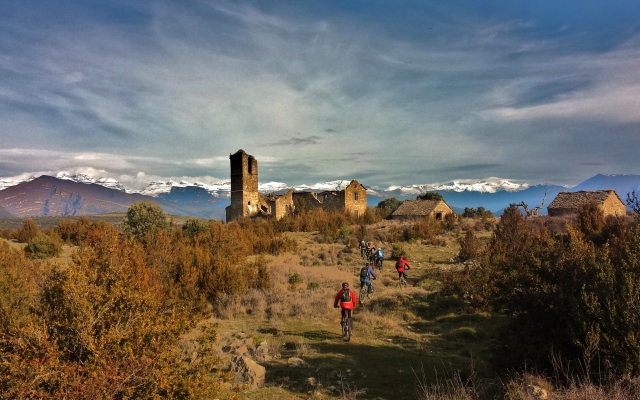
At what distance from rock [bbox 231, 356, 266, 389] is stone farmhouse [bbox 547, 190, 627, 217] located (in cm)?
3682

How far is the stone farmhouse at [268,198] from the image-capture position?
3791 cm

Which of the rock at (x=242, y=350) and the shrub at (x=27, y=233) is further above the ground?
the shrub at (x=27, y=233)

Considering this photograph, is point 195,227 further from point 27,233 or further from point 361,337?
point 361,337

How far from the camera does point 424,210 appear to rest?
42.0m

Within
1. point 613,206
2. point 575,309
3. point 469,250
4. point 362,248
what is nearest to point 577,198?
point 613,206

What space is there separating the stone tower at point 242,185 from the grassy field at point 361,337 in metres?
22.2

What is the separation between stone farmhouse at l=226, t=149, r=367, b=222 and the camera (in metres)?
37.9

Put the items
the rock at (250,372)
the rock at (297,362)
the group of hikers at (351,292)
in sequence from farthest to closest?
the group of hikers at (351,292), the rock at (297,362), the rock at (250,372)

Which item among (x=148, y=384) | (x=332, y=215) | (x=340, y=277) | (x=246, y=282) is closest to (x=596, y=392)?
(x=148, y=384)

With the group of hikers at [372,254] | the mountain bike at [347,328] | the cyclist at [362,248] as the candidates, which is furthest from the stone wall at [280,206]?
the mountain bike at [347,328]

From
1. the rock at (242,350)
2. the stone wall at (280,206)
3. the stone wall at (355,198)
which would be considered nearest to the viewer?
the rock at (242,350)

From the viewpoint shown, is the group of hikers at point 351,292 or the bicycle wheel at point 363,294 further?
the bicycle wheel at point 363,294

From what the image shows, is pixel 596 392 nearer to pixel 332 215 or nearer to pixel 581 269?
pixel 581 269

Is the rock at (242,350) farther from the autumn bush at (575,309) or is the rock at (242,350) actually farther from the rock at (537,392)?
the rock at (537,392)
